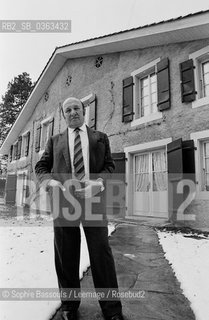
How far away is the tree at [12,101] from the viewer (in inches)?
1123

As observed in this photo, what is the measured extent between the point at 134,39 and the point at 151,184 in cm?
477

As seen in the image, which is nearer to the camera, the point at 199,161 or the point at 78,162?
the point at 78,162

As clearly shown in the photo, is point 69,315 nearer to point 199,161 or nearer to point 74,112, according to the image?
point 74,112

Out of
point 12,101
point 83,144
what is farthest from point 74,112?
point 12,101

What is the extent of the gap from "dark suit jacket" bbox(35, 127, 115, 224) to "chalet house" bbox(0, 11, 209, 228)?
441cm

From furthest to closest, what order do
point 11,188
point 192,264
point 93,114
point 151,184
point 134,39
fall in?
point 11,188 < point 93,114 < point 134,39 < point 151,184 < point 192,264

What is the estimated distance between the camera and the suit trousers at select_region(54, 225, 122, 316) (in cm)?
169

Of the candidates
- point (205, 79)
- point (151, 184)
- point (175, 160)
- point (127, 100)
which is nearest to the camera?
point (175, 160)

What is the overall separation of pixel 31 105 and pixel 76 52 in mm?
5521

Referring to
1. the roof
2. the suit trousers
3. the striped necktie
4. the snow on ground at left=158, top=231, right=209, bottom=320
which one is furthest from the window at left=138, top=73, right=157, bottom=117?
the suit trousers

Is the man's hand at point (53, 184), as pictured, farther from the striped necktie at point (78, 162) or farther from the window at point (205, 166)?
the window at point (205, 166)

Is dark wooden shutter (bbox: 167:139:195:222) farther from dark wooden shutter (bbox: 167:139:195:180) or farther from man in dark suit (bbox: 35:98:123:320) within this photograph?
man in dark suit (bbox: 35:98:123:320)

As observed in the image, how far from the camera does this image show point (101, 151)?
1947 mm

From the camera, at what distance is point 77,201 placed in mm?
1754
